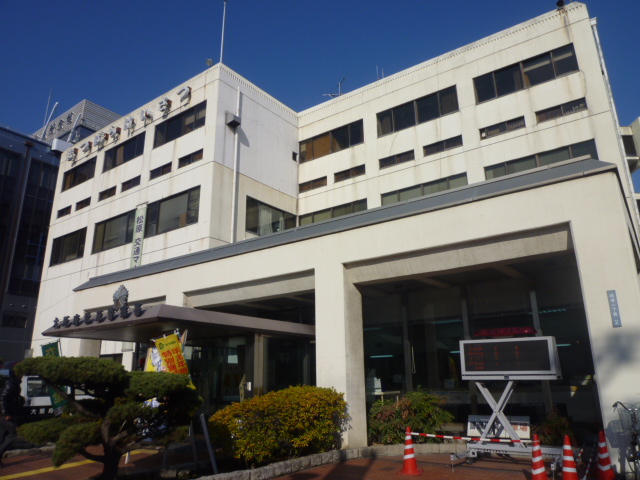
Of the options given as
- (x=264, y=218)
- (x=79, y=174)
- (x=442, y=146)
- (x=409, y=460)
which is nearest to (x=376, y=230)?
(x=409, y=460)

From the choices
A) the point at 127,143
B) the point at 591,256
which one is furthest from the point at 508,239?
the point at 127,143

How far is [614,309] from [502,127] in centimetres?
1287

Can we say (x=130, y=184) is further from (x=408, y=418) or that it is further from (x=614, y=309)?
(x=614, y=309)

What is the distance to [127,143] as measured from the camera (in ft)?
89.4

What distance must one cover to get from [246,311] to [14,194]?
112 ft

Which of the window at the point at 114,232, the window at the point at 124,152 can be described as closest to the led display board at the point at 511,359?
the window at the point at 114,232

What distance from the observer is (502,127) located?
65.8 feet

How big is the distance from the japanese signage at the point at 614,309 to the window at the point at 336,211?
1472cm

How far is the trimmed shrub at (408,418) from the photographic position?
38.5 ft

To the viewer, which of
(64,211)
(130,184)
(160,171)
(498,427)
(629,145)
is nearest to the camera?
(498,427)

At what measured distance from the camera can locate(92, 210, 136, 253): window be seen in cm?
2527

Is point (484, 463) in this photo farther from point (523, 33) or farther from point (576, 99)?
point (523, 33)

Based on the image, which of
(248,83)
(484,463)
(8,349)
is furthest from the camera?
(8,349)

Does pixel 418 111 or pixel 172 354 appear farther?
pixel 418 111
